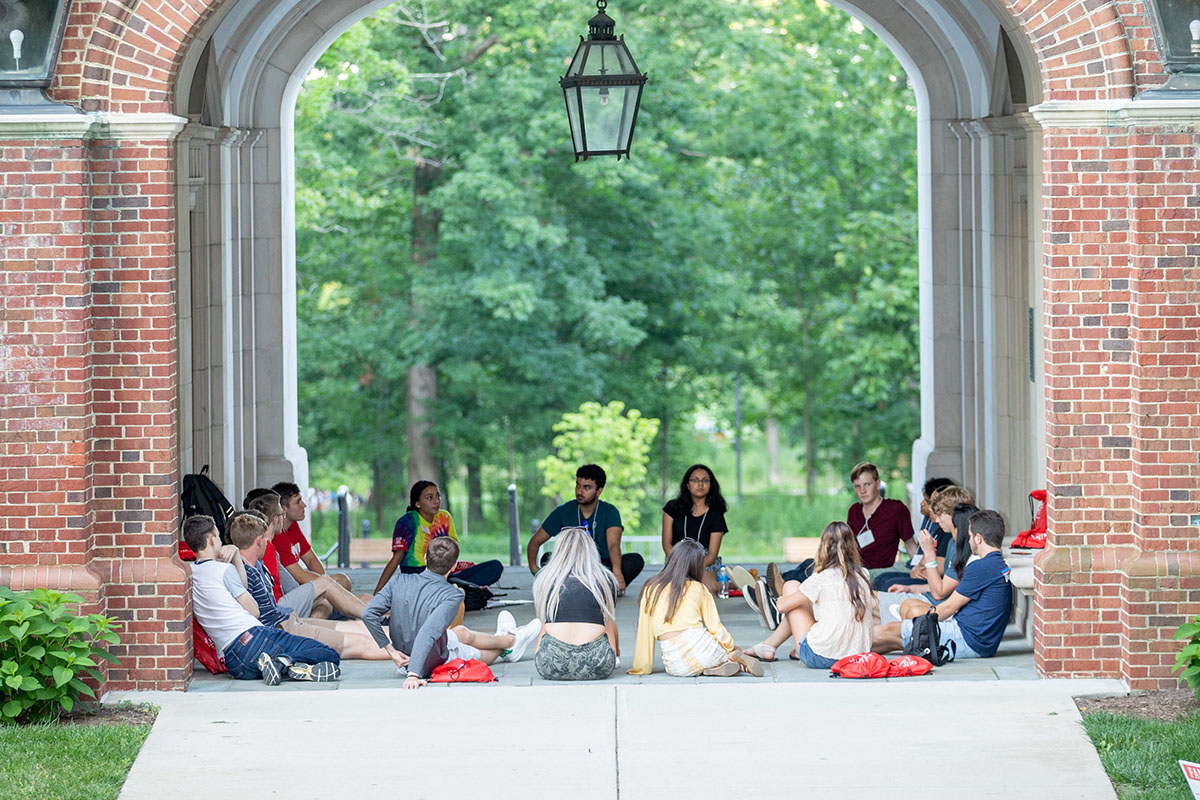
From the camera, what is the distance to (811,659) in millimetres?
9922

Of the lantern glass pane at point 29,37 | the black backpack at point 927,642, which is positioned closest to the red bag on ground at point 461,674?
the black backpack at point 927,642

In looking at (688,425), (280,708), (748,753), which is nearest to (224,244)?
(280,708)

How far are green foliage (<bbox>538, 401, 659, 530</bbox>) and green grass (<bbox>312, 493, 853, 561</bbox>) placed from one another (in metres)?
1.67

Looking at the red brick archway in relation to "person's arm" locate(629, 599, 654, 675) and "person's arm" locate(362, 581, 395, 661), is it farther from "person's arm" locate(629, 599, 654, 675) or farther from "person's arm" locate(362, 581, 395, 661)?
"person's arm" locate(629, 599, 654, 675)

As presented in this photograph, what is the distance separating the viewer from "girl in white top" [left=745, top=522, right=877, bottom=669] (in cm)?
978

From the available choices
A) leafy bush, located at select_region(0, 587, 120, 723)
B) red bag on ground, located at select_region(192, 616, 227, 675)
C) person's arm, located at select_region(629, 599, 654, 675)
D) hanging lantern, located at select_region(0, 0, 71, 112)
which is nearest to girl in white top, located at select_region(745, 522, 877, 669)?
person's arm, located at select_region(629, 599, 654, 675)

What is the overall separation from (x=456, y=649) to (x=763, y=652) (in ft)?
6.26

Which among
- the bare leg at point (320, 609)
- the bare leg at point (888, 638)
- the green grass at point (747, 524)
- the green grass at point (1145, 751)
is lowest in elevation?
the green grass at point (747, 524)

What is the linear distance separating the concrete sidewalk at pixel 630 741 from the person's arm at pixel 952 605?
2.39 ft

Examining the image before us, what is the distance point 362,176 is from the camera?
2842cm

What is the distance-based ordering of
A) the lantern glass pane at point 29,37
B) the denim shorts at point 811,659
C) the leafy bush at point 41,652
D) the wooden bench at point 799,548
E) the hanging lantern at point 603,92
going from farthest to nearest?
the wooden bench at point 799,548 < the hanging lantern at point 603,92 < the denim shorts at point 811,659 < the lantern glass pane at point 29,37 < the leafy bush at point 41,652

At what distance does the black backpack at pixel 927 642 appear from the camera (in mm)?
9930

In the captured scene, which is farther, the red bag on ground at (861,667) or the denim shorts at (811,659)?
the denim shorts at (811,659)

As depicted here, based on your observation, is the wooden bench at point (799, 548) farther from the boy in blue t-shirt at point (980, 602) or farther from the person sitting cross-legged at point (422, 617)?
the person sitting cross-legged at point (422, 617)
